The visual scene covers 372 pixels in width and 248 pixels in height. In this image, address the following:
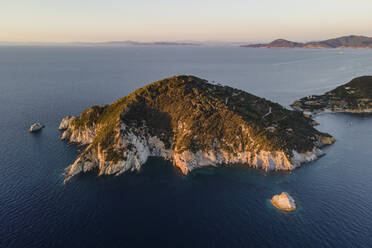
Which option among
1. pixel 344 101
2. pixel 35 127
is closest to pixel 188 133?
pixel 35 127

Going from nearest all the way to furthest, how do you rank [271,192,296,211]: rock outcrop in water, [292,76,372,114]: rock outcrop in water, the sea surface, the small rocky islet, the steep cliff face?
the sea surface < [271,192,296,211]: rock outcrop in water < the steep cliff face < the small rocky islet < [292,76,372,114]: rock outcrop in water

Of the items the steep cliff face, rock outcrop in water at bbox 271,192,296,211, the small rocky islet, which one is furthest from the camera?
the small rocky islet

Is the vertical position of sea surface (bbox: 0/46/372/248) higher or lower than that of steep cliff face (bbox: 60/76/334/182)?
lower

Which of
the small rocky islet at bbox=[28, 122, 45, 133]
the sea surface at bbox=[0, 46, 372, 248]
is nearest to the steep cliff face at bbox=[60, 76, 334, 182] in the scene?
the sea surface at bbox=[0, 46, 372, 248]

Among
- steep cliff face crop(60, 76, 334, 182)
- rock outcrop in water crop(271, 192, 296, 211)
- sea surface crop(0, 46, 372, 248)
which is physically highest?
steep cliff face crop(60, 76, 334, 182)

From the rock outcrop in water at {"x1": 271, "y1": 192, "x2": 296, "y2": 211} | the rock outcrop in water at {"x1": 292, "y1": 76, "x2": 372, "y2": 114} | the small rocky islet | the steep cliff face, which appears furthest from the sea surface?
the rock outcrop in water at {"x1": 292, "y1": 76, "x2": 372, "y2": 114}

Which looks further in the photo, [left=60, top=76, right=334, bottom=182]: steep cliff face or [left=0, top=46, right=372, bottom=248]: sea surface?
[left=60, top=76, right=334, bottom=182]: steep cliff face

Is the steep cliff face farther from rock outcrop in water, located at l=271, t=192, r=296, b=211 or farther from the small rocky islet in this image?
rock outcrop in water, located at l=271, t=192, r=296, b=211

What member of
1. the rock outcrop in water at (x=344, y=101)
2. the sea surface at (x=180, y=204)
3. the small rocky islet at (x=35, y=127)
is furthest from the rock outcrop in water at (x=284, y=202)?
the small rocky islet at (x=35, y=127)
